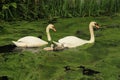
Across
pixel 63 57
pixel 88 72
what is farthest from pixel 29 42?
pixel 88 72

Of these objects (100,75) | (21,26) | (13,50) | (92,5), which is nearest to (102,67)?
(100,75)

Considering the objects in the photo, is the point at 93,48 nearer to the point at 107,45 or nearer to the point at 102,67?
the point at 107,45

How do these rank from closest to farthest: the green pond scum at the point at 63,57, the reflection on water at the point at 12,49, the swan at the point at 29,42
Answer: the green pond scum at the point at 63,57
the reflection on water at the point at 12,49
the swan at the point at 29,42

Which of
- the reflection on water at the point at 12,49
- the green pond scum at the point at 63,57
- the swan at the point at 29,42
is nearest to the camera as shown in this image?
the green pond scum at the point at 63,57

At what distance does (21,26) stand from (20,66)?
3.38m

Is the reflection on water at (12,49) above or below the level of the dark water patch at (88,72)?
above

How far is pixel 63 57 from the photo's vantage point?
8812 millimetres

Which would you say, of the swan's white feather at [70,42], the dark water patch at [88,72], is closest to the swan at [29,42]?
the swan's white feather at [70,42]

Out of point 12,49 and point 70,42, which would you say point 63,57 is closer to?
point 70,42

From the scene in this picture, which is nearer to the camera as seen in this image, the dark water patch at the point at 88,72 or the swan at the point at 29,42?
the dark water patch at the point at 88,72

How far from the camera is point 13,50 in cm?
939

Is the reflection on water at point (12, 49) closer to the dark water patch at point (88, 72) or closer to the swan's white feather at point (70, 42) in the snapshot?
the swan's white feather at point (70, 42)

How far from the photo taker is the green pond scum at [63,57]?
784cm

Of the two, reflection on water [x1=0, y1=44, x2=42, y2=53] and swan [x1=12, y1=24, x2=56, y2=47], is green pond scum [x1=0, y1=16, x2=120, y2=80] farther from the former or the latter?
swan [x1=12, y1=24, x2=56, y2=47]
